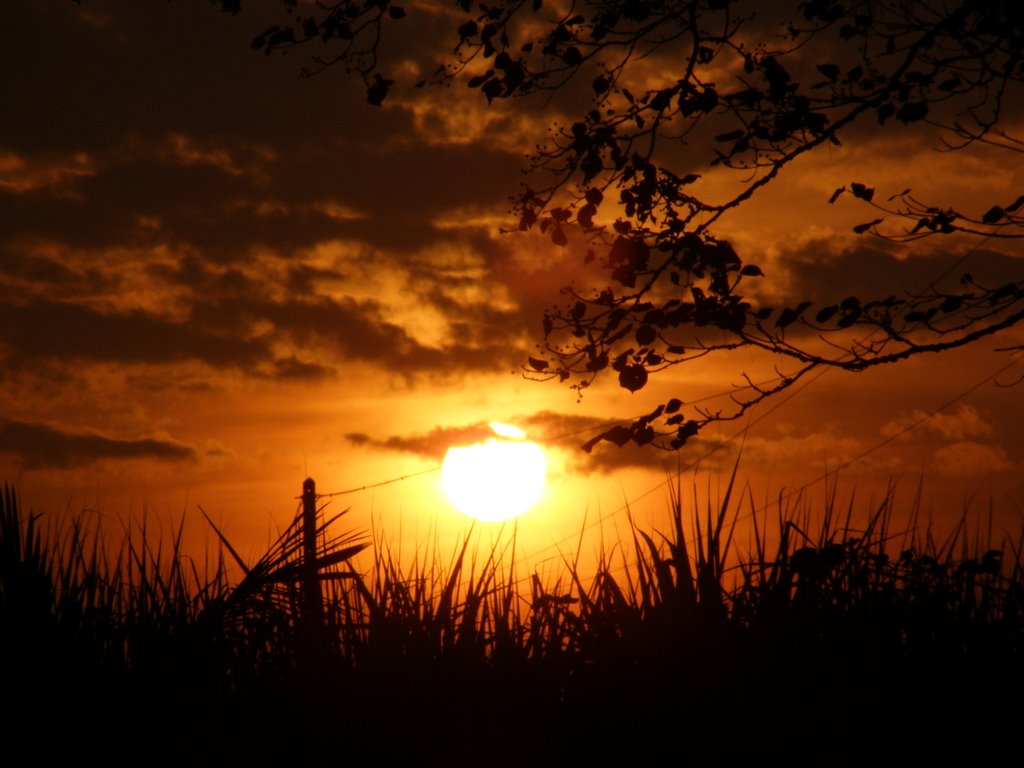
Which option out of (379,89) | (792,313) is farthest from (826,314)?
(379,89)

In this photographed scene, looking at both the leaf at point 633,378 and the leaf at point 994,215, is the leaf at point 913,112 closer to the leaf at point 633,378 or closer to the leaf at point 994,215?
the leaf at point 994,215

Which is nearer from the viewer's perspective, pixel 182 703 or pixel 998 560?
pixel 182 703

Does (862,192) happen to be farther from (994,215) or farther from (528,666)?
(528,666)

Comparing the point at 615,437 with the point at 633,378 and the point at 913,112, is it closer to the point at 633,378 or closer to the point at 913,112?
the point at 633,378

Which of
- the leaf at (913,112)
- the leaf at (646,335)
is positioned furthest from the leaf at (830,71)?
the leaf at (646,335)

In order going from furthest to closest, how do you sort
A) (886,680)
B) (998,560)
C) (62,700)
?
1. (998,560)
2. (886,680)
3. (62,700)

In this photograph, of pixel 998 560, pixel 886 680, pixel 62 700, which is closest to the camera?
pixel 62 700

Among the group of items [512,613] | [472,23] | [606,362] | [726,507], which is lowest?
[512,613]

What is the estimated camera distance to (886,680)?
5992 millimetres

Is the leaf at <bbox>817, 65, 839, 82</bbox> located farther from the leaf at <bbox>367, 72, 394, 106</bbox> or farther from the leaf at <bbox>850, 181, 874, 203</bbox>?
the leaf at <bbox>367, 72, 394, 106</bbox>

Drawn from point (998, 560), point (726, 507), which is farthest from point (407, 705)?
point (998, 560)

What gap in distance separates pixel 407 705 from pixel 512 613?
1.22 meters

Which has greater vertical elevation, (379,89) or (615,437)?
(379,89)

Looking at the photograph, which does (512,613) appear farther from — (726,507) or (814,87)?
(814,87)
